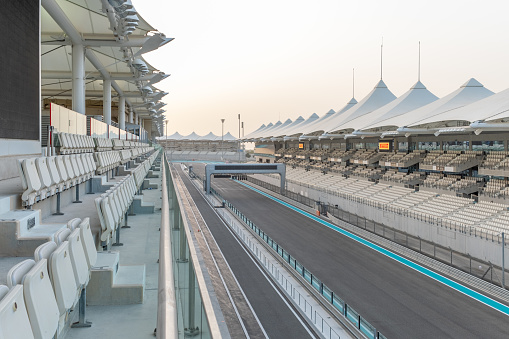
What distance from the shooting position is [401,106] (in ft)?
178

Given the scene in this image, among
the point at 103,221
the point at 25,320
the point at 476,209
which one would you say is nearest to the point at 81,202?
the point at 103,221

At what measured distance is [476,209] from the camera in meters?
30.0

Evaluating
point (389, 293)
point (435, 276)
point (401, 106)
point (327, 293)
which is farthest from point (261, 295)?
point (401, 106)

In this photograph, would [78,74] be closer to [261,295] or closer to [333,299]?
[261,295]

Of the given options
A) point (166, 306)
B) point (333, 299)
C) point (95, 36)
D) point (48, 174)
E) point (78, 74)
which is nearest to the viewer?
point (166, 306)

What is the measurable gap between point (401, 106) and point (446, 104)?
421 inches

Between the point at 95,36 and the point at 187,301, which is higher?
the point at 95,36

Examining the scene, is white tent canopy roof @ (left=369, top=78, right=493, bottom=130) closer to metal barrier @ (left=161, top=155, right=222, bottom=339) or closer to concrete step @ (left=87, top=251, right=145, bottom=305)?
concrete step @ (left=87, top=251, right=145, bottom=305)

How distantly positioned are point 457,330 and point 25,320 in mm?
17655

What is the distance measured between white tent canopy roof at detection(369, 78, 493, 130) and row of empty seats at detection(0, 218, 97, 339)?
40427 mm

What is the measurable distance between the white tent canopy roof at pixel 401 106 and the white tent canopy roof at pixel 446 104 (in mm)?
4784

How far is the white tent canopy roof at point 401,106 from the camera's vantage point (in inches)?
2085

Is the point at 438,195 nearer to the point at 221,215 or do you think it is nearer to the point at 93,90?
the point at 221,215

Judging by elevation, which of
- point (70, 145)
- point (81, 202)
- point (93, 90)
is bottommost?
point (81, 202)
